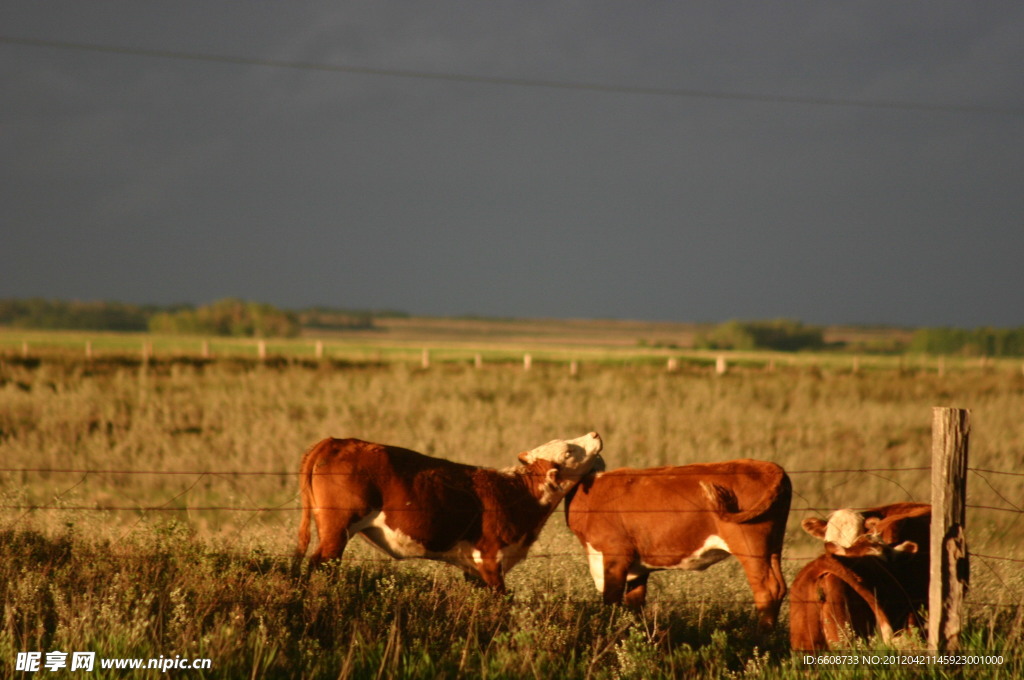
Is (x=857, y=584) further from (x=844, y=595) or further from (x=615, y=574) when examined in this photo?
(x=615, y=574)

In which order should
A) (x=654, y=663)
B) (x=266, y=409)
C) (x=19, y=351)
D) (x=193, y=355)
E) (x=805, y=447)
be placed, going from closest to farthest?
(x=654, y=663), (x=805, y=447), (x=266, y=409), (x=19, y=351), (x=193, y=355)

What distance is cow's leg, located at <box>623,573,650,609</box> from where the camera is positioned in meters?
4.68

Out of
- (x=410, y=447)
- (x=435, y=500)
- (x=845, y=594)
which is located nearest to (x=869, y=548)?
(x=845, y=594)

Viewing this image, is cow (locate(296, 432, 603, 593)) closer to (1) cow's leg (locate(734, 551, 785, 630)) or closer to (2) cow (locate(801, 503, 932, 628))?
(1) cow's leg (locate(734, 551, 785, 630))

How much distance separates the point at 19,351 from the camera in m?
27.9

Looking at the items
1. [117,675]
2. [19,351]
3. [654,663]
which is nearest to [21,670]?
[117,675]

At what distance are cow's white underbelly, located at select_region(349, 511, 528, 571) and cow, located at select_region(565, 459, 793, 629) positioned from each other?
16.1 inches

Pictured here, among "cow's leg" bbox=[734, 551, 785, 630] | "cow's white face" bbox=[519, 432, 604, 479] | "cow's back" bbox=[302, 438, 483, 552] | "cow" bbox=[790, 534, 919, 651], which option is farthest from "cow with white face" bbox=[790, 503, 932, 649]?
"cow's back" bbox=[302, 438, 483, 552]

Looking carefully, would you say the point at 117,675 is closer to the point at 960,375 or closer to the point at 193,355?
the point at 193,355

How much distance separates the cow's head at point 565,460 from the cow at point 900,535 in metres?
1.23

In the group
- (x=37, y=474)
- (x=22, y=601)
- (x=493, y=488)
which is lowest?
(x=37, y=474)

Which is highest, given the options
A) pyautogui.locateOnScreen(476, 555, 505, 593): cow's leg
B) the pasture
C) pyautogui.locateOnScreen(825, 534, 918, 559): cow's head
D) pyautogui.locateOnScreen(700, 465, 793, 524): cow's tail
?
pyautogui.locateOnScreen(700, 465, 793, 524): cow's tail

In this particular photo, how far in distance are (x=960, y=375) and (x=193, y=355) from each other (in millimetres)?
29246

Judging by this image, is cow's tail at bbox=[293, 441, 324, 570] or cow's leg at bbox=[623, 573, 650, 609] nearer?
cow's tail at bbox=[293, 441, 324, 570]
